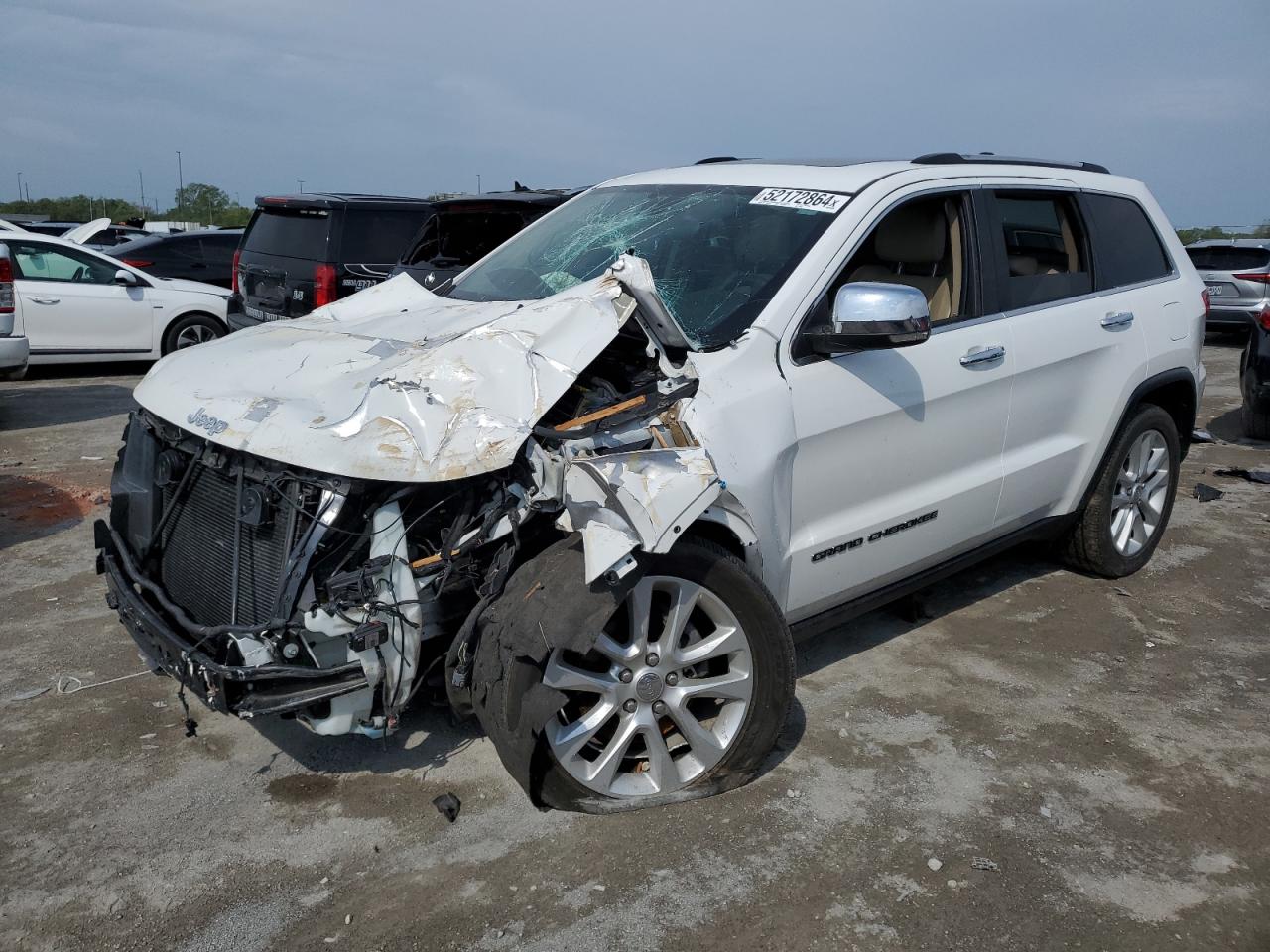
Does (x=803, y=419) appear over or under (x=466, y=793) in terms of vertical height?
over

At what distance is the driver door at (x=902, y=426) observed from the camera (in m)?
3.66

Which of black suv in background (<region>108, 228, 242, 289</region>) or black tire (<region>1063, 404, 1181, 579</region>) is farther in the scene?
black suv in background (<region>108, 228, 242, 289</region>)

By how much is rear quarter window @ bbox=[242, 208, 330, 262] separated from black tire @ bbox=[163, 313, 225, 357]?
2879 mm

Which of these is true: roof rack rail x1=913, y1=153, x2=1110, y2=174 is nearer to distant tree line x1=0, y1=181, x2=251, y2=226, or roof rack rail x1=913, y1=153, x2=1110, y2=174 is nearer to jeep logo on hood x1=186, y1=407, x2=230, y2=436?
jeep logo on hood x1=186, y1=407, x2=230, y2=436

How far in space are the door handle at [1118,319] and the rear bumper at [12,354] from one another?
26.8ft

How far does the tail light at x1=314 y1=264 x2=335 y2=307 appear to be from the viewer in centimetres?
858

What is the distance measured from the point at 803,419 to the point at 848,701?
126cm

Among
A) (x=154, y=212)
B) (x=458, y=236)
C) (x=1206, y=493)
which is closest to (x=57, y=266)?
(x=458, y=236)

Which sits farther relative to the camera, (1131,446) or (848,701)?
(1131,446)

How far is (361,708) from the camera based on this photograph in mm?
3062

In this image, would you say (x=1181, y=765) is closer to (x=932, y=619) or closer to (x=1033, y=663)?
(x=1033, y=663)

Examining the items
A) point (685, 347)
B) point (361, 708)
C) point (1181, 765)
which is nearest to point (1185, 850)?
point (1181, 765)

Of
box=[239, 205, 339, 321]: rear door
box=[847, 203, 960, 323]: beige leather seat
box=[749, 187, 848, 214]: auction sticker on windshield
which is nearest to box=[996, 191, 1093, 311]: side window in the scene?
box=[847, 203, 960, 323]: beige leather seat

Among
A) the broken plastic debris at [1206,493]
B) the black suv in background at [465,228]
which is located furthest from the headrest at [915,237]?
the black suv in background at [465,228]
